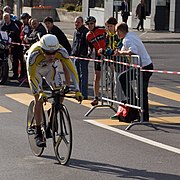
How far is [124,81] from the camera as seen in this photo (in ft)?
43.3

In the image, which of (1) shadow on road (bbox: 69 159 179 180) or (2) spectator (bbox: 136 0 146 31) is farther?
(2) spectator (bbox: 136 0 146 31)

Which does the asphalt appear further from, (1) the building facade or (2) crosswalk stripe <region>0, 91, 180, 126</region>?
(2) crosswalk stripe <region>0, 91, 180, 126</region>

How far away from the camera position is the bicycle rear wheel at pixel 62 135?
9480 mm

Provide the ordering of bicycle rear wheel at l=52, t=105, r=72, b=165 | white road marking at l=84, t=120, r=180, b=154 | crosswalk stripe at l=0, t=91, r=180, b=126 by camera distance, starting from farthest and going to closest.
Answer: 1. crosswalk stripe at l=0, t=91, r=180, b=126
2. white road marking at l=84, t=120, r=180, b=154
3. bicycle rear wheel at l=52, t=105, r=72, b=165

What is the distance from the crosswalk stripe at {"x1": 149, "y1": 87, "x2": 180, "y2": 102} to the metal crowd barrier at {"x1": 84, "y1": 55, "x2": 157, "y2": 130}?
2437 millimetres

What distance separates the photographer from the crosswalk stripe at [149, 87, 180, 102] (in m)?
16.7

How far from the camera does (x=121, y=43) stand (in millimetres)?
14094

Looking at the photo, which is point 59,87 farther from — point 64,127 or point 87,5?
point 87,5

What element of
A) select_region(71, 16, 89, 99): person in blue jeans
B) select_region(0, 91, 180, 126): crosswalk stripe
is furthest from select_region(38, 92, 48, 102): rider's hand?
select_region(71, 16, 89, 99): person in blue jeans

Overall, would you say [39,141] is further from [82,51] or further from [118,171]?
[82,51]

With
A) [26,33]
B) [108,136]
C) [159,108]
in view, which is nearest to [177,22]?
[26,33]

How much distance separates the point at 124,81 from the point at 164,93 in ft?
14.0

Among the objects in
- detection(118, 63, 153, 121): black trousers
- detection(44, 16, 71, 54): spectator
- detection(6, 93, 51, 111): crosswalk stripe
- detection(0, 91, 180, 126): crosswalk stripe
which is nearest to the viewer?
detection(118, 63, 153, 121): black trousers

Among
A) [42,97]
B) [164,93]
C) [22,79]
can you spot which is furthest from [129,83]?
[22,79]
